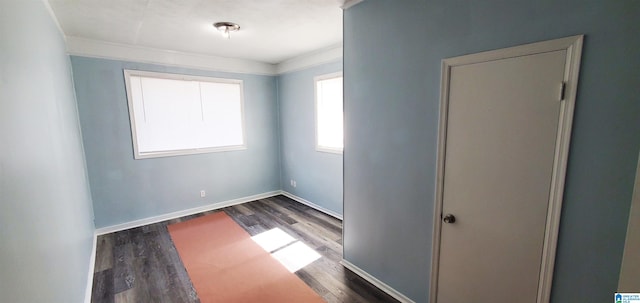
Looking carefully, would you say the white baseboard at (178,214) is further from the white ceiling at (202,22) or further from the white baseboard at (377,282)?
the white baseboard at (377,282)

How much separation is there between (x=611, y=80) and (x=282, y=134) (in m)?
4.40

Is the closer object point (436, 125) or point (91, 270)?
point (436, 125)

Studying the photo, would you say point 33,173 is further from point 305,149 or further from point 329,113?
point 305,149

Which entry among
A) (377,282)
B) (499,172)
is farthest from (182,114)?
(499,172)

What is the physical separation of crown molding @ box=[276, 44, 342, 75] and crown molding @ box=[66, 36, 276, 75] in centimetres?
33

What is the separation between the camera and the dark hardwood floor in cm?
233

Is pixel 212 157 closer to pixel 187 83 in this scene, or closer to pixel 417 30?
pixel 187 83

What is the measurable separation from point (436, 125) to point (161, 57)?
3864 mm

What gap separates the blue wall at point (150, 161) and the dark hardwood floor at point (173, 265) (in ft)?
1.28

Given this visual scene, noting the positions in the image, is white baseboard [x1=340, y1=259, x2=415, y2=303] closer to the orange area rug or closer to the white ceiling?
the orange area rug

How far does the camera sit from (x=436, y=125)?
179 centimetres

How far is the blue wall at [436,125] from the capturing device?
3.74 feet

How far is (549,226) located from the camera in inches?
53.2

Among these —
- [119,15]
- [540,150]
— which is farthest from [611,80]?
[119,15]
